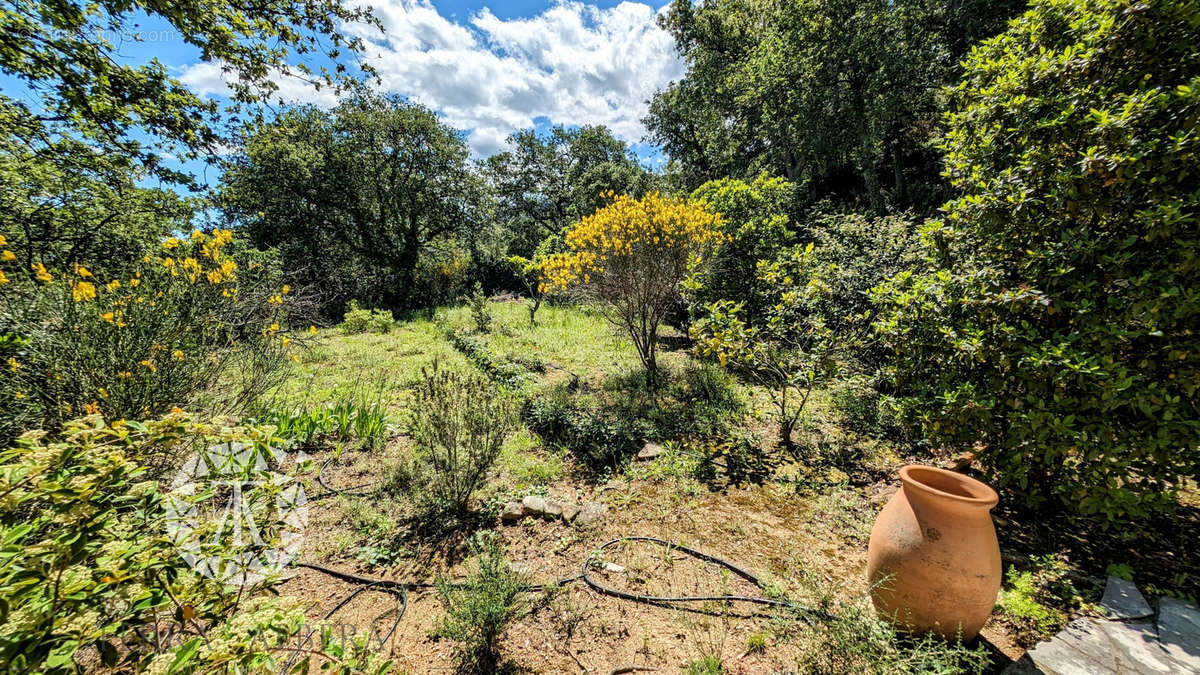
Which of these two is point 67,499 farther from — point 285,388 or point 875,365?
point 875,365

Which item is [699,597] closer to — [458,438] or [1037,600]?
[1037,600]

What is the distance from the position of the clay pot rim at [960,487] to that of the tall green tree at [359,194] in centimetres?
1921

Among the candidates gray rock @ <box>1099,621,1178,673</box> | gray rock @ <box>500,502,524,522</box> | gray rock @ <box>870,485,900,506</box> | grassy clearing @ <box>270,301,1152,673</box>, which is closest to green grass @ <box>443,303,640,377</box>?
grassy clearing @ <box>270,301,1152,673</box>

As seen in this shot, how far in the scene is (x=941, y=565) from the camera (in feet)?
6.81

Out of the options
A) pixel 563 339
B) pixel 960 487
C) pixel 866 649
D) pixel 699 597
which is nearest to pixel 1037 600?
pixel 960 487

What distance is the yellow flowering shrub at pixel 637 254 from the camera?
5625 mm

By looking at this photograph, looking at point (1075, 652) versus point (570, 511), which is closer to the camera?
point (1075, 652)

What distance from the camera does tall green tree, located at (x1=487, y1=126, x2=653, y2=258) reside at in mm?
22688

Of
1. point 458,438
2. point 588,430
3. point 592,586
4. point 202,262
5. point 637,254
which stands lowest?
point 592,586

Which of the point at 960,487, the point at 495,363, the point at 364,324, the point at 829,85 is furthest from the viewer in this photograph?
the point at 364,324

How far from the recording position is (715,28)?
1447 cm

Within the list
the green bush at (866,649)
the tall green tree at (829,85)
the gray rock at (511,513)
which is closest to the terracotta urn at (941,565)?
the green bush at (866,649)

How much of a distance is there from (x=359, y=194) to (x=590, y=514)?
1927cm

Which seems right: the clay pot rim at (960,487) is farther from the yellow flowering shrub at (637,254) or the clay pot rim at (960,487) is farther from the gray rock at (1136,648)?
the yellow flowering shrub at (637,254)
